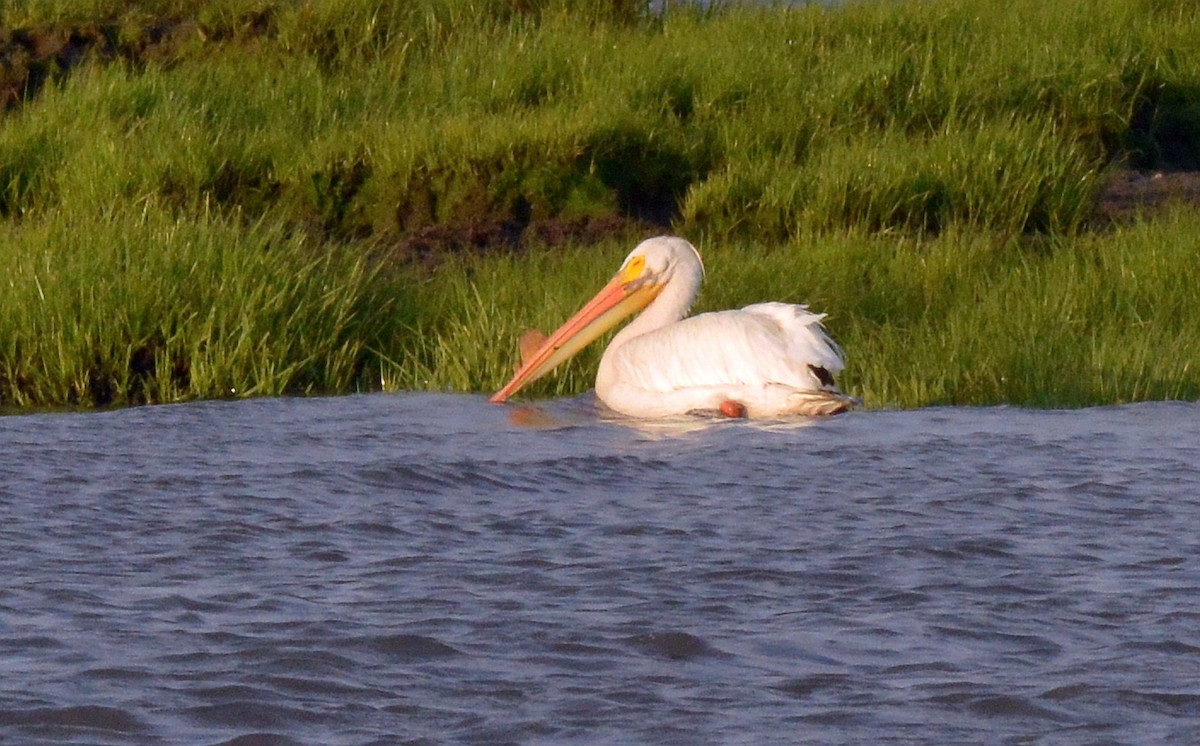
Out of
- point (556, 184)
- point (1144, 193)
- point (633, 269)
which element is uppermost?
point (556, 184)

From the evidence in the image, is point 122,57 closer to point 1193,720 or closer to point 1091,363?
point 1091,363

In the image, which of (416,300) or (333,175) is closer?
(416,300)

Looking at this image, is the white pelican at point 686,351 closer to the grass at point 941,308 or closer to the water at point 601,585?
the grass at point 941,308

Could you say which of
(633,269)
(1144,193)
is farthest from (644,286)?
(1144,193)

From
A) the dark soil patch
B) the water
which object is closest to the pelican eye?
the water

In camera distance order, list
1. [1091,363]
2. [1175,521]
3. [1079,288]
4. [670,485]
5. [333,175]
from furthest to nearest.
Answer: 1. [333,175]
2. [1079,288]
3. [1091,363]
4. [670,485]
5. [1175,521]

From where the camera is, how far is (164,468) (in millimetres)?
5453

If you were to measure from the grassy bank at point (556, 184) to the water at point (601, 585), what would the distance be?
1227mm

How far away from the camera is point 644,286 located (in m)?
7.90

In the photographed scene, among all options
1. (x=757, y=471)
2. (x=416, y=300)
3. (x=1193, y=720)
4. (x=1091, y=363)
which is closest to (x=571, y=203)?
(x=416, y=300)

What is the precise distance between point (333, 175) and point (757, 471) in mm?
5104

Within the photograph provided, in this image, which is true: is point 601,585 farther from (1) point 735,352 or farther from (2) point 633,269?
(2) point 633,269

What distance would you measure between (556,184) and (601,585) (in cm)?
630

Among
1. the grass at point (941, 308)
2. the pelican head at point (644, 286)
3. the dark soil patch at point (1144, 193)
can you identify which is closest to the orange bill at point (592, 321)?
the pelican head at point (644, 286)
